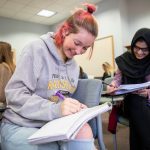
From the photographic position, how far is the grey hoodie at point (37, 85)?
0.87 m

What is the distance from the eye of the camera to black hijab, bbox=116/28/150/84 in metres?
1.83

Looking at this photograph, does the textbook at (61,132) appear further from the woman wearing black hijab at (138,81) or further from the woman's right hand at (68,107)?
the woman wearing black hijab at (138,81)

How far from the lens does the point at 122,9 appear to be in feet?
17.1

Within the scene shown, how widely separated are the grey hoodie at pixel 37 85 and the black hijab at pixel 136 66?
0.89 metres

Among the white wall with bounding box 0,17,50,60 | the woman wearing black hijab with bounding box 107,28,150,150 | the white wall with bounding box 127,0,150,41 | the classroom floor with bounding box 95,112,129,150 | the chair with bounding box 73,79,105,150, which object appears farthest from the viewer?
the white wall with bounding box 0,17,50,60

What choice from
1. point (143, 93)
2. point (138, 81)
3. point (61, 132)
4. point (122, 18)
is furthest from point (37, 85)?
point (122, 18)

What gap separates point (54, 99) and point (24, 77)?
7.3 inches

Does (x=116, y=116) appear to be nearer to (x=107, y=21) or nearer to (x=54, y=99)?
(x=54, y=99)

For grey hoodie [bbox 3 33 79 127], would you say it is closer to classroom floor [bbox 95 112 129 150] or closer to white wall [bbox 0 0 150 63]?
classroom floor [bbox 95 112 129 150]

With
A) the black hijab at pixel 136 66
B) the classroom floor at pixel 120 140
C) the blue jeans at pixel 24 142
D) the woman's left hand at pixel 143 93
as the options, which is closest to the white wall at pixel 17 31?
the classroom floor at pixel 120 140

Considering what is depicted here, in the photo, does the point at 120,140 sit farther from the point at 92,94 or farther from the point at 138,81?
the point at 92,94

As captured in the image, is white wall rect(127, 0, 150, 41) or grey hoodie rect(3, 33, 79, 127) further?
white wall rect(127, 0, 150, 41)

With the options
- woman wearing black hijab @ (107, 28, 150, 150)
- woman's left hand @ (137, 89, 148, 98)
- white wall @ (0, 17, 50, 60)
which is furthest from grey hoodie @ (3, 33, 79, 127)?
white wall @ (0, 17, 50, 60)

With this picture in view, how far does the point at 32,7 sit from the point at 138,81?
4.54 m
